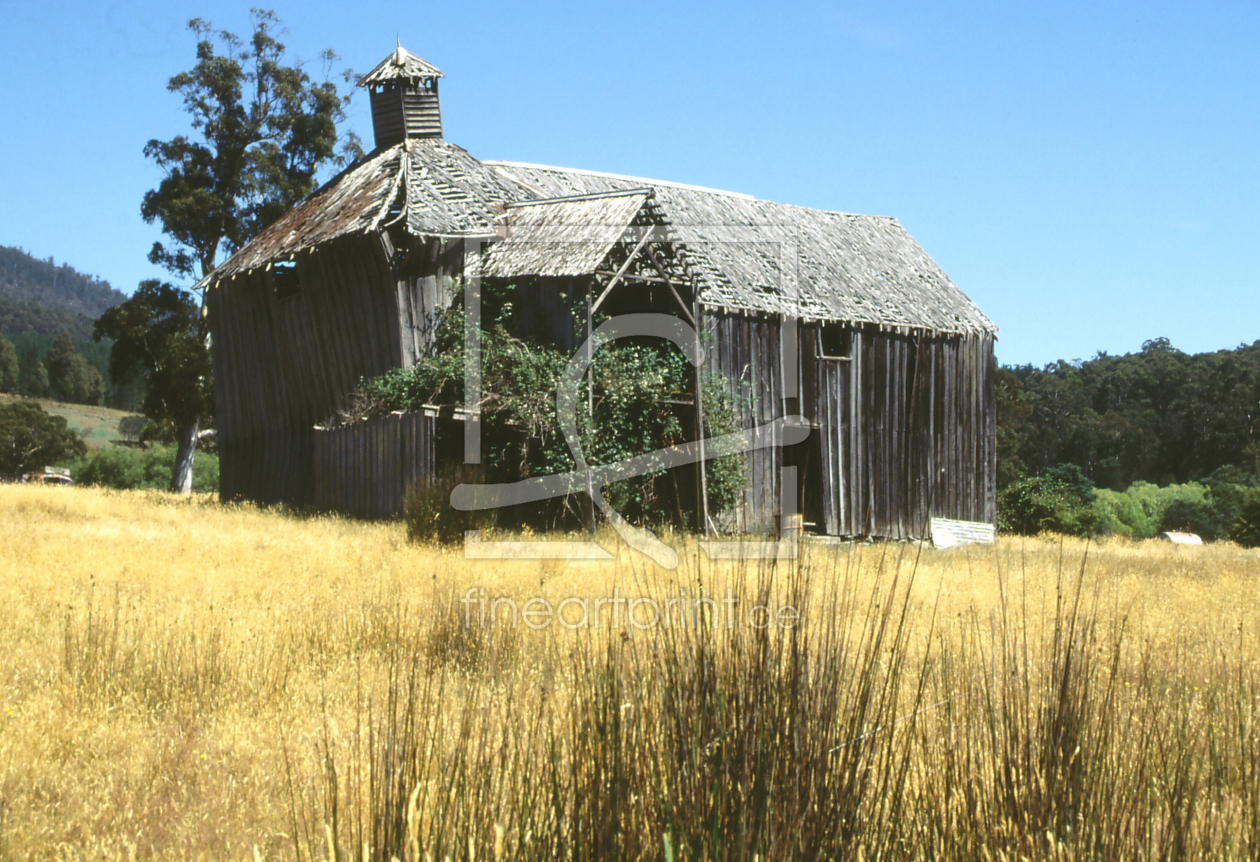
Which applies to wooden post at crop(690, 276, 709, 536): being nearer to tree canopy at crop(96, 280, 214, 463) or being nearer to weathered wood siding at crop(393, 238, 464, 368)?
weathered wood siding at crop(393, 238, 464, 368)

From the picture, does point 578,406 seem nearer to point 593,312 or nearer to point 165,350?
point 593,312

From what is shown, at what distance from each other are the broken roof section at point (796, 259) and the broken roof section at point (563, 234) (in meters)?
0.75

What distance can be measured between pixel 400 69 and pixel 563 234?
649 cm

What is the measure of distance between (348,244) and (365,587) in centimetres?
909

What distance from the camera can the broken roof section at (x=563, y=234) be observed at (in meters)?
14.6

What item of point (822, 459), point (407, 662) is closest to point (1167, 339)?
point (822, 459)

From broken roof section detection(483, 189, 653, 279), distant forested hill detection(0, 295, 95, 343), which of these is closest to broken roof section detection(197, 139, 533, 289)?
broken roof section detection(483, 189, 653, 279)

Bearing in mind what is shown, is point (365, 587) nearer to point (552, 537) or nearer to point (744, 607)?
point (552, 537)

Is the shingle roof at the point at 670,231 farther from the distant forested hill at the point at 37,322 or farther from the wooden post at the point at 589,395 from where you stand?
the distant forested hill at the point at 37,322

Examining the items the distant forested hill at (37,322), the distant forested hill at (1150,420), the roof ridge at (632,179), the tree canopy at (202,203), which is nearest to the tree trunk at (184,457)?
the tree canopy at (202,203)

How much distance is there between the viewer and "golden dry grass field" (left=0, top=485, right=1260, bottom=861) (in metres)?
2.96

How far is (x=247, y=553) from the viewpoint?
10.2m

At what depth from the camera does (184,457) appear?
27000 mm

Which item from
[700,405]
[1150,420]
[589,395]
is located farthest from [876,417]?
[1150,420]
